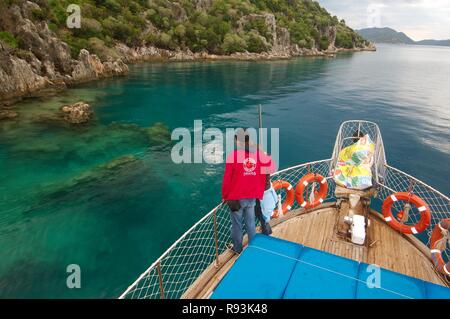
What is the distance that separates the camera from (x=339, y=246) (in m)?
6.66

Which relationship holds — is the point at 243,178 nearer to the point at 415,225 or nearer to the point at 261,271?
the point at 261,271

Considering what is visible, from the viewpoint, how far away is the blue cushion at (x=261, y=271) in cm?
341

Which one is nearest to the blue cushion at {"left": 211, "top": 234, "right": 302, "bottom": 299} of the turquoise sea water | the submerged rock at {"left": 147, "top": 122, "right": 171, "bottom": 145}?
the turquoise sea water

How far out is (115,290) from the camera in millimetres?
8609

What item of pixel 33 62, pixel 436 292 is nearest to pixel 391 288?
pixel 436 292

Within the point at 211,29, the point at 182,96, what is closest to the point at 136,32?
the point at 211,29

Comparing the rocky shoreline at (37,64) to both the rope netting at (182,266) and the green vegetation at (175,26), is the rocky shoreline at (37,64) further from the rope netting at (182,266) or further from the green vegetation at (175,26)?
the rope netting at (182,266)

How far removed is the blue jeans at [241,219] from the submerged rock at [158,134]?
15419 mm

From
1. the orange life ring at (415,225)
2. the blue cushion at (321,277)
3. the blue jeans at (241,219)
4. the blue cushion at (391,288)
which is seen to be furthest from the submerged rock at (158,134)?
the blue cushion at (391,288)

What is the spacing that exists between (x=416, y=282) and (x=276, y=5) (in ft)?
546

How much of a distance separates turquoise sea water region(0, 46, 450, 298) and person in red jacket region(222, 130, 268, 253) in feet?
18.1

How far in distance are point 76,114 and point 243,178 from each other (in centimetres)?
2329
